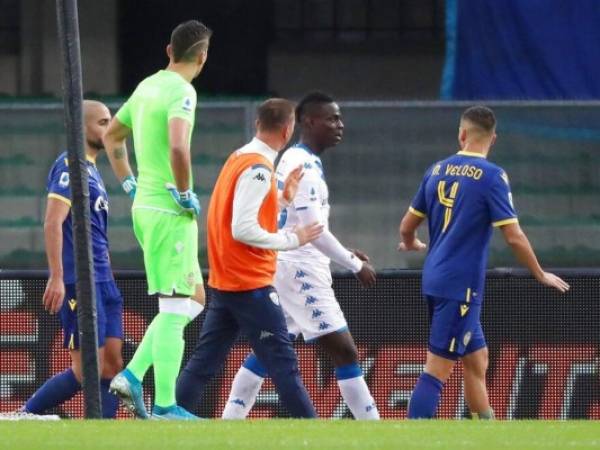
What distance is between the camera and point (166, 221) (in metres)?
9.95

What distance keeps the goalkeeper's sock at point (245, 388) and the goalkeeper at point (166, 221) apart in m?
1.13

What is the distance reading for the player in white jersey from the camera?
36.2ft

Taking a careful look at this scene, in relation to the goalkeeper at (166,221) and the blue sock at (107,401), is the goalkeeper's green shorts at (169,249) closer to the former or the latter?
the goalkeeper at (166,221)

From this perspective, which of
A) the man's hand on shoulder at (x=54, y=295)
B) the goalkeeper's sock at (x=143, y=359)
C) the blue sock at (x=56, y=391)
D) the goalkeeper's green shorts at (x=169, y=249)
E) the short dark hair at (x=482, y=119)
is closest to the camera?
the goalkeeper's green shorts at (x=169, y=249)

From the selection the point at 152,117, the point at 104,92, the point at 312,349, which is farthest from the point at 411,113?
the point at 104,92

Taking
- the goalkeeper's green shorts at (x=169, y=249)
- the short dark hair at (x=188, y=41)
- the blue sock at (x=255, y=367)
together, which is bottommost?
the blue sock at (x=255, y=367)

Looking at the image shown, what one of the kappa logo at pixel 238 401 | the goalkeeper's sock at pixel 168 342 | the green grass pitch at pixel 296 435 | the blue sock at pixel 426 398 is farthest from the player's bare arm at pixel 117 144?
the blue sock at pixel 426 398

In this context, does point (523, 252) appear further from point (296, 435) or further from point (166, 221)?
point (296, 435)

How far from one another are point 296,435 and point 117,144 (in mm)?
2471

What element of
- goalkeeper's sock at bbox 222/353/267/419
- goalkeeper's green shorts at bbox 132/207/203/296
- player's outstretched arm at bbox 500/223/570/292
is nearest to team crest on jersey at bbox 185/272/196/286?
goalkeeper's green shorts at bbox 132/207/203/296

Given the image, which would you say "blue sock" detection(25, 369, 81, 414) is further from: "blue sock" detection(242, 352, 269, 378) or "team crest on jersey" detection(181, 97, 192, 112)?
"team crest on jersey" detection(181, 97, 192, 112)

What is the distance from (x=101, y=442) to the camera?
28.0ft

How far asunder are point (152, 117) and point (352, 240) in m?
4.46

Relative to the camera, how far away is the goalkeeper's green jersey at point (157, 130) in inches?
390
